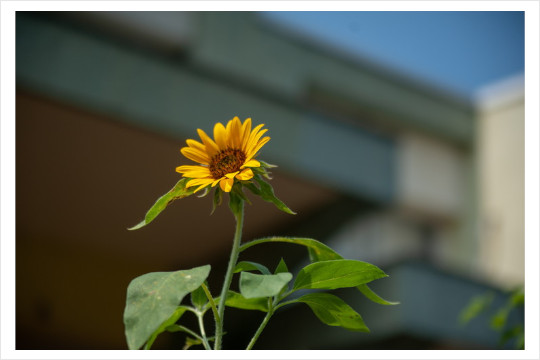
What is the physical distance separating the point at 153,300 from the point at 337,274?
0.41 feet

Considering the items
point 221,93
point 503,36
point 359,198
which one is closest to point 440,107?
point 359,198

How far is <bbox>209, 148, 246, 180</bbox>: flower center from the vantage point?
0.47m

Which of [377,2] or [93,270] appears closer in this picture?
[377,2]

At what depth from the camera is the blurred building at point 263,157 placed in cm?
485

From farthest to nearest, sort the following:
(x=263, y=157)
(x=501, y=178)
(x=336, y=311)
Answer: (x=501, y=178) < (x=263, y=157) < (x=336, y=311)

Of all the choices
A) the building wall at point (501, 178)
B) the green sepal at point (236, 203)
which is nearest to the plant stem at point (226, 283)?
the green sepal at point (236, 203)

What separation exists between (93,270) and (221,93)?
2.83m

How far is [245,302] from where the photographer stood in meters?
0.51

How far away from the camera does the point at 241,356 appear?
43 cm

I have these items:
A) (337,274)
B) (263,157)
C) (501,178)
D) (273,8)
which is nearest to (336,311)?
(337,274)

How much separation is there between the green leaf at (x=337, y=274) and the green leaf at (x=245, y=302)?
0.06m

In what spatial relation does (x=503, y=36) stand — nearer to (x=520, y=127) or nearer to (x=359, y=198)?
(x=359, y=198)

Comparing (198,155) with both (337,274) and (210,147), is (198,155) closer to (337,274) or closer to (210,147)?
(210,147)

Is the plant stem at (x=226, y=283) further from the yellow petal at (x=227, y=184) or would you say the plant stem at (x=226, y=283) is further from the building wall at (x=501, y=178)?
the building wall at (x=501, y=178)
